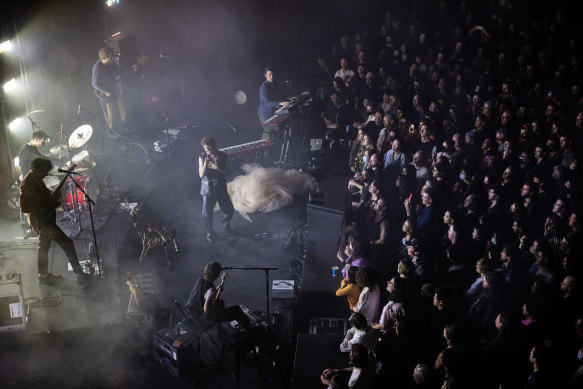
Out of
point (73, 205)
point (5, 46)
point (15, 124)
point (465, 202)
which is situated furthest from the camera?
point (15, 124)

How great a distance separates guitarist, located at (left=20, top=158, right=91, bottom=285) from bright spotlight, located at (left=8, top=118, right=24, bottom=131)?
3863 millimetres

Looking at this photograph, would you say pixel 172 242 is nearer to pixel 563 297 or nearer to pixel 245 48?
pixel 563 297

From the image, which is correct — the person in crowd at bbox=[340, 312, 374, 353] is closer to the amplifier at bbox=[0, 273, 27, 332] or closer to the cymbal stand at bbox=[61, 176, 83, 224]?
the amplifier at bbox=[0, 273, 27, 332]

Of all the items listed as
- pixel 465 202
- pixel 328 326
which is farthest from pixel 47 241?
pixel 465 202

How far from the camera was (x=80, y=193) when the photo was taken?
24.4ft

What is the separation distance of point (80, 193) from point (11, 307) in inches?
90.5

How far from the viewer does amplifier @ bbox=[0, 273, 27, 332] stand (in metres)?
5.58

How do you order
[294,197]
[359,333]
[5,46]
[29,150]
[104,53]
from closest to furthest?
[359,333] < [29,150] < [5,46] < [294,197] < [104,53]

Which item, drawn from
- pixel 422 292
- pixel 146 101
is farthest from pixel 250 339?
pixel 146 101

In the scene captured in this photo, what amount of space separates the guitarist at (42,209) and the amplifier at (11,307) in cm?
35

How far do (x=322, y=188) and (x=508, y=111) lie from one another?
3.57m

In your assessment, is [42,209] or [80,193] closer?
[42,209]

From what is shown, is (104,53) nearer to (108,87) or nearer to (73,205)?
(108,87)

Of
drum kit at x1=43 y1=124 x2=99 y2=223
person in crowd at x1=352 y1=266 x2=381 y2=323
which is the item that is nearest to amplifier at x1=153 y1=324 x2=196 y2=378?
person in crowd at x1=352 y1=266 x2=381 y2=323
